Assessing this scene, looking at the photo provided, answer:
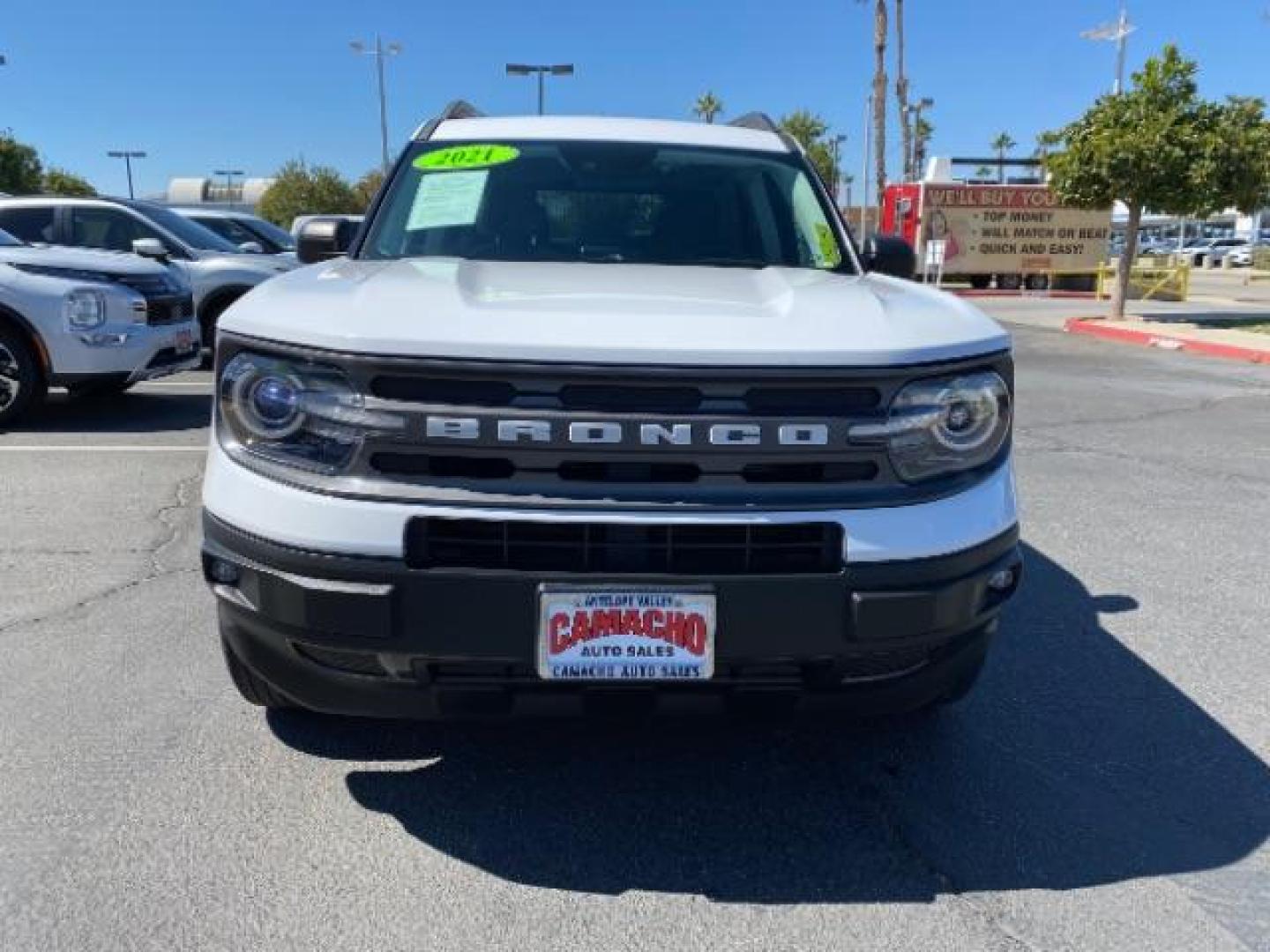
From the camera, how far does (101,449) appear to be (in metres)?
7.32

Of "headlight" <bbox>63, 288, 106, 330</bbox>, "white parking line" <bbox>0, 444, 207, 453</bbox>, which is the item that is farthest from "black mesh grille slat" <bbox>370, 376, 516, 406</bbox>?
"headlight" <bbox>63, 288, 106, 330</bbox>

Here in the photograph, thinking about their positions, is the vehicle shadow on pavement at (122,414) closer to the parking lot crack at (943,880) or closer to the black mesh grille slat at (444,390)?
the black mesh grille slat at (444,390)

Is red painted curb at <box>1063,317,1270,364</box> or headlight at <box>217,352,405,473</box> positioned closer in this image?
headlight at <box>217,352,405,473</box>

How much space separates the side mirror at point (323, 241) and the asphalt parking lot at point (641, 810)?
1.46m

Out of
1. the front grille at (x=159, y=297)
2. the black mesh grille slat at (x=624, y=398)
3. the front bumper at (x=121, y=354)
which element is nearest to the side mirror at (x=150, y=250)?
the front grille at (x=159, y=297)

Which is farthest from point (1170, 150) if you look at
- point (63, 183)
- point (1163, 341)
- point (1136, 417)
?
point (63, 183)

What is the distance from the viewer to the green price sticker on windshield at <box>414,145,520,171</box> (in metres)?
3.92

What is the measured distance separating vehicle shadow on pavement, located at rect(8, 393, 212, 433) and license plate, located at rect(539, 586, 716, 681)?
21.9 feet

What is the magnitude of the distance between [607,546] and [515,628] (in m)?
0.26

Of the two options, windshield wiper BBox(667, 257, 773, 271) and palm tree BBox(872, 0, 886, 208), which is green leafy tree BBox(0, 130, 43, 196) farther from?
windshield wiper BBox(667, 257, 773, 271)

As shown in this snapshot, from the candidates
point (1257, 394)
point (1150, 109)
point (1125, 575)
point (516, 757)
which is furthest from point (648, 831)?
point (1150, 109)

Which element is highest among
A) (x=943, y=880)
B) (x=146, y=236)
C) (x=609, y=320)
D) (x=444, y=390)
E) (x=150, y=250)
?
(x=146, y=236)

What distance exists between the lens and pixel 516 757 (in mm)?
3076

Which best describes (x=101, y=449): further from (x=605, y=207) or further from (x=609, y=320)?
(x=609, y=320)
